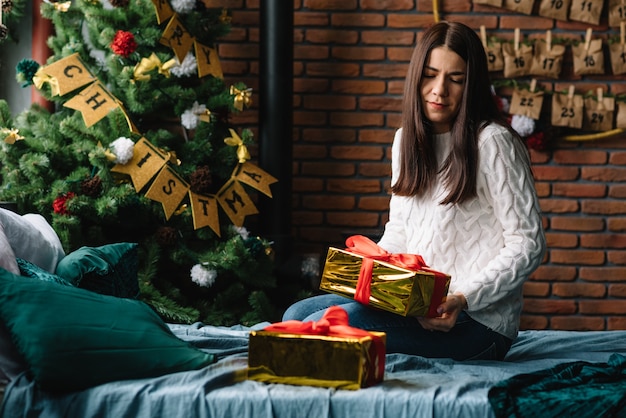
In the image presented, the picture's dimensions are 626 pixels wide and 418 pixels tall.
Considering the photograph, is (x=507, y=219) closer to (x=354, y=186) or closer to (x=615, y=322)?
(x=354, y=186)

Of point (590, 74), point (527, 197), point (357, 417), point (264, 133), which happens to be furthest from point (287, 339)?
point (590, 74)

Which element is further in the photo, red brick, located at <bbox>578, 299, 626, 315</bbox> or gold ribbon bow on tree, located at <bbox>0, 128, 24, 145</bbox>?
red brick, located at <bbox>578, 299, 626, 315</bbox>

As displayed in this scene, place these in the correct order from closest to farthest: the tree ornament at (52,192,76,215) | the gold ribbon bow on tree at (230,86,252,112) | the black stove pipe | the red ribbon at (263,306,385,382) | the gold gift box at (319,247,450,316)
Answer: the red ribbon at (263,306,385,382) → the gold gift box at (319,247,450,316) → the tree ornament at (52,192,76,215) → the gold ribbon bow on tree at (230,86,252,112) → the black stove pipe

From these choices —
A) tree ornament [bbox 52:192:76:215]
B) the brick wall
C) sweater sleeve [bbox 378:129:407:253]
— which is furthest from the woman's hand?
the brick wall

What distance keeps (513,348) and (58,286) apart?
126 cm

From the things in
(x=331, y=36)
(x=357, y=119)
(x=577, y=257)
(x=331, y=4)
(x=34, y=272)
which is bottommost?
(x=577, y=257)

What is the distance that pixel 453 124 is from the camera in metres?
2.16

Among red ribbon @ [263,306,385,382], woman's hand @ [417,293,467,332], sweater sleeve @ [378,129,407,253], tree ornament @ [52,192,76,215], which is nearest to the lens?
red ribbon @ [263,306,385,382]

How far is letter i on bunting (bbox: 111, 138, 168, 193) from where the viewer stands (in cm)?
313

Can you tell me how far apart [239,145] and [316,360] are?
1.84 meters

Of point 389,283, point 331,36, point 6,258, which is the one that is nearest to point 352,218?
point 331,36

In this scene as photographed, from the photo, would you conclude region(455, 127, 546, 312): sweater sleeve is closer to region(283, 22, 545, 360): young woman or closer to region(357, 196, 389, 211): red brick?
region(283, 22, 545, 360): young woman

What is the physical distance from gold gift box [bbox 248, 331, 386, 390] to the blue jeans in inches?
11.7

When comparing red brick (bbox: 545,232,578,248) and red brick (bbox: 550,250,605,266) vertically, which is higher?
red brick (bbox: 545,232,578,248)
